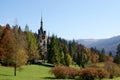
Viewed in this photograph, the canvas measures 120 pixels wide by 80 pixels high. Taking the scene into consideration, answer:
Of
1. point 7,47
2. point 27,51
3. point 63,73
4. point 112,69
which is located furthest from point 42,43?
point 7,47

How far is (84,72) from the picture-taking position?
263 ft

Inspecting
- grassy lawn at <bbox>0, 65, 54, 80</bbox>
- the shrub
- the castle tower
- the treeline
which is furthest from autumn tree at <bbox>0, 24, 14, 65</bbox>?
the castle tower

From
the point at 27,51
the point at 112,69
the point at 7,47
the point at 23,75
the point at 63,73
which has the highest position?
the point at 27,51

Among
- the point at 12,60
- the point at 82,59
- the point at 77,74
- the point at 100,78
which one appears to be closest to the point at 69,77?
the point at 77,74

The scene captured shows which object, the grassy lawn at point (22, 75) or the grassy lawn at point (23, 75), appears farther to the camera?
the grassy lawn at point (23, 75)

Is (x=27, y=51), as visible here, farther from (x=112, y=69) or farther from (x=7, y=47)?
(x=112, y=69)

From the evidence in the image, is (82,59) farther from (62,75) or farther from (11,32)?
(11,32)

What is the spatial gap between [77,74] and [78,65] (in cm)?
5110

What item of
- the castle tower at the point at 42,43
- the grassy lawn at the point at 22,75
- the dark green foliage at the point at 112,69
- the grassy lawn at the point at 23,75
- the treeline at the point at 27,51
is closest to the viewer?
the grassy lawn at the point at 22,75

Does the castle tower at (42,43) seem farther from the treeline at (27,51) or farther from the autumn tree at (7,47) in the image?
the autumn tree at (7,47)

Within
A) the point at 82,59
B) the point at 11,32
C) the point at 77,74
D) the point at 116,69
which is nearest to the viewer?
the point at 11,32

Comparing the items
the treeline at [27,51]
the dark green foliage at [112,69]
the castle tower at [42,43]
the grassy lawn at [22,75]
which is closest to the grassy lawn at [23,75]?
the grassy lawn at [22,75]

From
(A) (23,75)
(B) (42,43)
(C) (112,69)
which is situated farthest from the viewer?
(B) (42,43)

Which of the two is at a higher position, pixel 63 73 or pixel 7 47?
pixel 7 47
